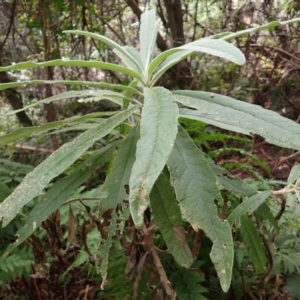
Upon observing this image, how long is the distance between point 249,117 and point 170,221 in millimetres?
297

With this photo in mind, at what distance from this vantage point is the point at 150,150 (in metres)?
0.65

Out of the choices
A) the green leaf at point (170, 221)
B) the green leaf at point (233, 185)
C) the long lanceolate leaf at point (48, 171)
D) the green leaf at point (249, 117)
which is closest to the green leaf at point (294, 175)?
the green leaf at point (233, 185)

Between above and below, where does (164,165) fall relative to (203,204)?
above

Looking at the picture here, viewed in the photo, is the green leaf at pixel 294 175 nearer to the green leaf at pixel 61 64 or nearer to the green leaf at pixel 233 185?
the green leaf at pixel 233 185

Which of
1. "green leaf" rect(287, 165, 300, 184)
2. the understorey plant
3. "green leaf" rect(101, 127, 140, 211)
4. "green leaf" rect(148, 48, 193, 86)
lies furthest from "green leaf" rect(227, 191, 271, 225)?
"green leaf" rect(148, 48, 193, 86)

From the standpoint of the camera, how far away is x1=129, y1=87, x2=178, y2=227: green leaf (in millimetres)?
618

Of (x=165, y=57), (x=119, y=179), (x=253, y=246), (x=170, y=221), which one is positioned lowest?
(x=253, y=246)

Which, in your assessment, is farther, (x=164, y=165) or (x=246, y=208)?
(x=246, y=208)

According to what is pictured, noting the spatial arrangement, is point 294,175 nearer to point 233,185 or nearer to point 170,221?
point 233,185

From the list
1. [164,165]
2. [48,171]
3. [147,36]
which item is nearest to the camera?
[164,165]

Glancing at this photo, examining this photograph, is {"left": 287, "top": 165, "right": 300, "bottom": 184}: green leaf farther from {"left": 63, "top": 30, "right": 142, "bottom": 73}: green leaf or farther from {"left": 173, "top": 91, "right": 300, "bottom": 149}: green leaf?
{"left": 63, "top": 30, "right": 142, "bottom": 73}: green leaf

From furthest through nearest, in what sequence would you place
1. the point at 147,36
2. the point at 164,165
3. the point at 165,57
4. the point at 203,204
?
1. the point at 147,36
2. the point at 165,57
3. the point at 203,204
4. the point at 164,165

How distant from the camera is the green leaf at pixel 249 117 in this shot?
752mm

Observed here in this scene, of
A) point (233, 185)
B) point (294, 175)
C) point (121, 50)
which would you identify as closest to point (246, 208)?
point (233, 185)
